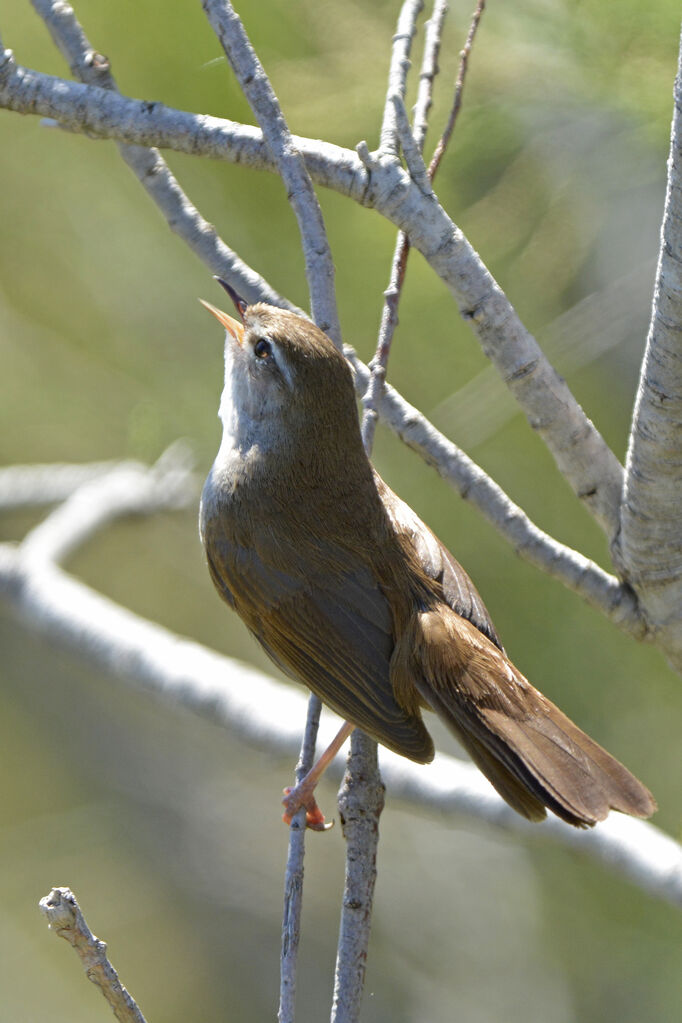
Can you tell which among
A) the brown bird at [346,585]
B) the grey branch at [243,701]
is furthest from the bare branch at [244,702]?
the brown bird at [346,585]

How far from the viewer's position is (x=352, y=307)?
4129 mm

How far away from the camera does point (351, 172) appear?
8.13ft

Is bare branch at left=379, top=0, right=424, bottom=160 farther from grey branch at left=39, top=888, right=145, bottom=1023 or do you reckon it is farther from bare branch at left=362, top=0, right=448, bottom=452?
grey branch at left=39, top=888, right=145, bottom=1023

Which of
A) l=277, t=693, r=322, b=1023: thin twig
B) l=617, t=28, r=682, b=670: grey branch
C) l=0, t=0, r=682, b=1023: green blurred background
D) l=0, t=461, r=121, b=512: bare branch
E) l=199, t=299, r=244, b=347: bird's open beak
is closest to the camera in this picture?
l=277, t=693, r=322, b=1023: thin twig

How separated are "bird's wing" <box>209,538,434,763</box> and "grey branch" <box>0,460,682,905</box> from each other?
2.69 feet

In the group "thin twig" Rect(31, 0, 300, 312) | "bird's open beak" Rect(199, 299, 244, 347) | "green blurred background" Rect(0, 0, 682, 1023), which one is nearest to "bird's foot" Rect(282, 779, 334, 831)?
"bird's open beak" Rect(199, 299, 244, 347)

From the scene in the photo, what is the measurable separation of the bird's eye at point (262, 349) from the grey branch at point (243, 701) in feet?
4.30

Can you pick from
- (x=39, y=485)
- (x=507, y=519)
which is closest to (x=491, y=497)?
(x=507, y=519)

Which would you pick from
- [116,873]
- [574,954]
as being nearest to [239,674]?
[574,954]

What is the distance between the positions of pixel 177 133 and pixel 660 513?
4.47 feet

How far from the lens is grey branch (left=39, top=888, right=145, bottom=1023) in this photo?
149cm

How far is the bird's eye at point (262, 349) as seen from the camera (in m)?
2.73

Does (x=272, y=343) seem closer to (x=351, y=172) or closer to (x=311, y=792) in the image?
(x=351, y=172)

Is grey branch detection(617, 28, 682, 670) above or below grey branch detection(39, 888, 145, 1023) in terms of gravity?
above
